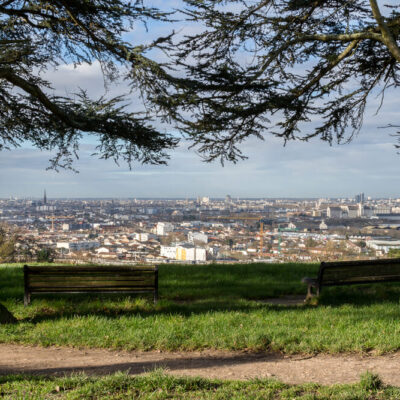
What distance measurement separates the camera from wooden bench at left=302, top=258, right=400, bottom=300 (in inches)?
304

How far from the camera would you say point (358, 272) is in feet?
25.9

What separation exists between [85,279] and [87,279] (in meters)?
0.03

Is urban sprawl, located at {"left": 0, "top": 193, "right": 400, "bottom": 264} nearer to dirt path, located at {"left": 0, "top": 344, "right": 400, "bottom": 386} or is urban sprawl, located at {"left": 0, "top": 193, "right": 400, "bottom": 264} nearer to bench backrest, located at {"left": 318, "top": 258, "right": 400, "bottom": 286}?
bench backrest, located at {"left": 318, "top": 258, "right": 400, "bottom": 286}

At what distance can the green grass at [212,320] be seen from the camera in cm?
548

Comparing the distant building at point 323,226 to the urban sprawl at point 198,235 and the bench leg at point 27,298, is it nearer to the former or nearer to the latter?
the urban sprawl at point 198,235

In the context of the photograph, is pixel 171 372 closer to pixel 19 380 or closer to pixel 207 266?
pixel 19 380

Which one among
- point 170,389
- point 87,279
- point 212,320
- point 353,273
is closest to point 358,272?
point 353,273

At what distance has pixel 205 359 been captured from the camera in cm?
516

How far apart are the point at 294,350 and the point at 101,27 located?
242 inches

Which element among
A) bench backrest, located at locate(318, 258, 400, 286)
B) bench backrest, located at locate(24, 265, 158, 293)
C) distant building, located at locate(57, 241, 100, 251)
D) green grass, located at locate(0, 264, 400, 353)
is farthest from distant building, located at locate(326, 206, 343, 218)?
bench backrest, located at locate(24, 265, 158, 293)

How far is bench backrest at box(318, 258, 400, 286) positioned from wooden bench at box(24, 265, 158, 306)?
2978 mm

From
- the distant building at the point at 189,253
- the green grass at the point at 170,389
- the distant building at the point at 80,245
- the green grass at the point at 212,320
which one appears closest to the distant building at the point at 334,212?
the distant building at the point at 189,253

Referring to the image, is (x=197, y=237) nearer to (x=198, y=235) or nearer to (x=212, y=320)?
(x=198, y=235)

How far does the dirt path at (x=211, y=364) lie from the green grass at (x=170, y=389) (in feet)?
1.36
